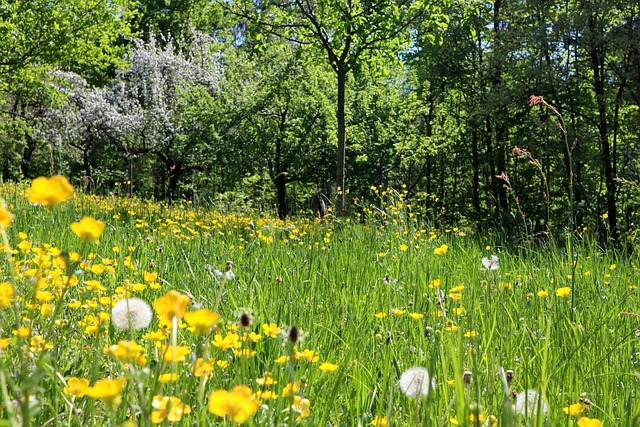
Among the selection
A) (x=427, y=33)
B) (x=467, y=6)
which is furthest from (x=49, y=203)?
(x=467, y=6)

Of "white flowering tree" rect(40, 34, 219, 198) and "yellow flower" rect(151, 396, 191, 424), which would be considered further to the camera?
"white flowering tree" rect(40, 34, 219, 198)

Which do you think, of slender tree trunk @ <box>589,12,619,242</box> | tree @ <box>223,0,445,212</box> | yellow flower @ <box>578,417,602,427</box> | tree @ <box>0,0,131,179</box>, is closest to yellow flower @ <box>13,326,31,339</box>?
yellow flower @ <box>578,417,602,427</box>

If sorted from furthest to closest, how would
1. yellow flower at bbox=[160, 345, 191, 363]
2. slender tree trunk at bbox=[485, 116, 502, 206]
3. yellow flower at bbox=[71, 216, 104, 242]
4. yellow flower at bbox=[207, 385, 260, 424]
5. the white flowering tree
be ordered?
the white flowering tree, slender tree trunk at bbox=[485, 116, 502, 206], yellow flower at bbox=[160, 345, 191, 363], yellow flower at bbox=[71, 216, 104, 242], yellow flower at bbox=[207, 385, 260, 424]

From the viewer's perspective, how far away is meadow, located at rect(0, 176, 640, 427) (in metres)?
0.79

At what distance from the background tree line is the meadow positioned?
3.97m

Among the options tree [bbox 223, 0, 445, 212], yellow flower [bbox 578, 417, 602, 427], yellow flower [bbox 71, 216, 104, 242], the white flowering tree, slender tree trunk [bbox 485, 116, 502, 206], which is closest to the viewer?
yellow flower [bbox 71, 216, 104, 242]

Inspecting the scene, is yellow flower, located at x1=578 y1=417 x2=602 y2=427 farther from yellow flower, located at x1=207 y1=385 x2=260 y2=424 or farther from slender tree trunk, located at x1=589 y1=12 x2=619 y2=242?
slender tree trunk, located at x1=589 y1=12 x2=619 y2=242

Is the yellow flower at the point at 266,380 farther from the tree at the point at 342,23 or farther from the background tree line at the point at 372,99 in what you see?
the tree at the point at 342,23

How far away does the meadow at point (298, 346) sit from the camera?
79 centimetres

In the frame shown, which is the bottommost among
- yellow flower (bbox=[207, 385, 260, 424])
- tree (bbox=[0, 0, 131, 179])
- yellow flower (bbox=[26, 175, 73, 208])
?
yellow flower (bbox=[207, 385, 260, 424])

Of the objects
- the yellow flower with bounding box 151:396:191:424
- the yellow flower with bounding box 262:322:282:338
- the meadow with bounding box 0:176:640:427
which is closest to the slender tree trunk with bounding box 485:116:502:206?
the meadow with bounding box 0:176:640:427

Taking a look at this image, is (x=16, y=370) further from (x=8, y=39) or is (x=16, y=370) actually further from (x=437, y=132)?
(x=437, y=132)

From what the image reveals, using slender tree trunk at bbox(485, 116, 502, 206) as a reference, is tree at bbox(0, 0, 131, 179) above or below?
above

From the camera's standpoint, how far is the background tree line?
8250mm
